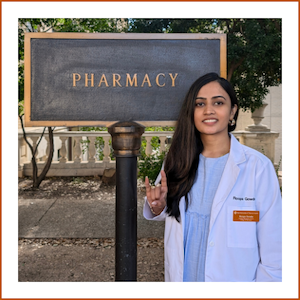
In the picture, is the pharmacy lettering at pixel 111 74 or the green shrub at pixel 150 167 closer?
the pharmacy lettering at pixel 111 74

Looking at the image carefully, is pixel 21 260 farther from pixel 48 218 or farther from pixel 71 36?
pixel 71 36

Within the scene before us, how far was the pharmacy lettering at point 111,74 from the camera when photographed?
2.44 metres

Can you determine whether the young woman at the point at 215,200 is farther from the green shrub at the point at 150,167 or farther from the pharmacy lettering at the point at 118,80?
the green shrub at the point at 150,167

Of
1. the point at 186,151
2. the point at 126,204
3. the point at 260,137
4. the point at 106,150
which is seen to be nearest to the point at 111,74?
the point at 186,151

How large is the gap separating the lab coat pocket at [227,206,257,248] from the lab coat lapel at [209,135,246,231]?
10 cm

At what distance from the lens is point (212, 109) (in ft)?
6.48

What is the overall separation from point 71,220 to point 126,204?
3.26 metres

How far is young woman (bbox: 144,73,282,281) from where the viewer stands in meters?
1.82

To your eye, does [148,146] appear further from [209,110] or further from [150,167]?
[209,110]

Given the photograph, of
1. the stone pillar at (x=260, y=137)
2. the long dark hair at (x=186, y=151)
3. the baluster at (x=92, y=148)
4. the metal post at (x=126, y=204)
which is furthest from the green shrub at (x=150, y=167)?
the long dark hair at (x=186, y=151)

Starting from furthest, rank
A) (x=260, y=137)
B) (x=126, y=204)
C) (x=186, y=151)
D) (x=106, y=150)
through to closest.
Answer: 1. (x=106, y=150)
2. (x=260, y=137)
3. (x=126, y=204)
4. (x=186, y=151)

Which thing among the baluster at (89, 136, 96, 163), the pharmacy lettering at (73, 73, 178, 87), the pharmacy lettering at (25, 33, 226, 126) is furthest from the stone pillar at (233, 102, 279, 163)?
the pharmacy lettering at (73, 73, 178, 87)

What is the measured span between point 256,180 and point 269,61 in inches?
159

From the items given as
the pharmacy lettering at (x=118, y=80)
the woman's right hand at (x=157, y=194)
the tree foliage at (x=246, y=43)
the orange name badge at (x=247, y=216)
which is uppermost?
the tree foliage at (x=246, y=43)
